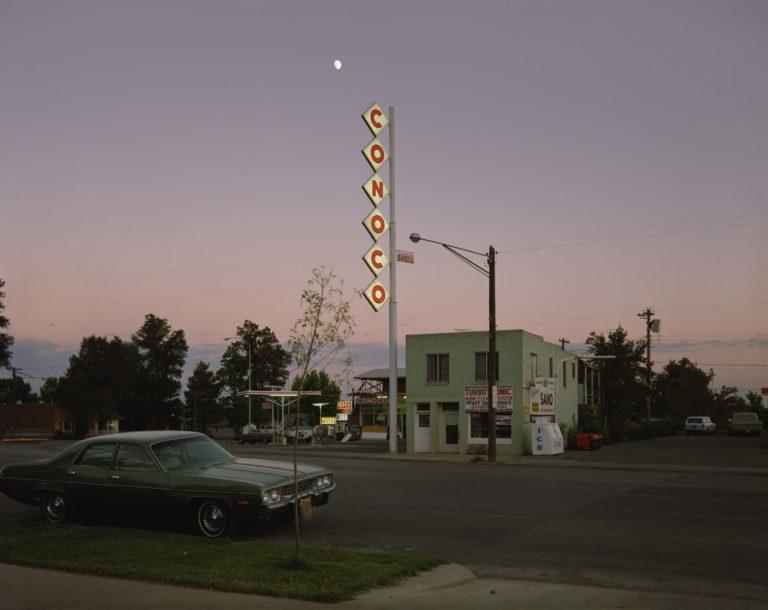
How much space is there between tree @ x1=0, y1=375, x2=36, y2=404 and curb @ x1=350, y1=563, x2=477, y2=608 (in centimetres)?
11985

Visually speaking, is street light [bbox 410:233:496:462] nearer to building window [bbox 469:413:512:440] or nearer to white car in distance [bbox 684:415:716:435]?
building window [bbox 469:413:512:440]

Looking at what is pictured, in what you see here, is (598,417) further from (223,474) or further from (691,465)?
(223,474)

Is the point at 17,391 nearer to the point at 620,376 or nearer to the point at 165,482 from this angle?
the point at 620,376

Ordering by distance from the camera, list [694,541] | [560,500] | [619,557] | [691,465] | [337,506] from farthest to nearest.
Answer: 1. [691,465]
2. [560,500]
3. [337,506]
4. [694,541]
5. [619,557]

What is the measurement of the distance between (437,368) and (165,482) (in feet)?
94.5

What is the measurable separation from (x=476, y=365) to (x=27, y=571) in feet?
102

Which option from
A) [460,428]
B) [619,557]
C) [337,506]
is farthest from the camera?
[460,428]

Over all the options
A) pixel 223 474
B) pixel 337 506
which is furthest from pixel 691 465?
pixel 223 474

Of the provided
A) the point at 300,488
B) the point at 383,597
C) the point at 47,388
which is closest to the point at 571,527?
the point at 300,488

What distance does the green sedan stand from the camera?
1085cm

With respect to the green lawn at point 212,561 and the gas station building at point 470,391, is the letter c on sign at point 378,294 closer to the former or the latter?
the gas station building at point 470,391

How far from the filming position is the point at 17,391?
→ 450ft

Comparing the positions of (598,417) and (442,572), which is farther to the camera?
(598,417)

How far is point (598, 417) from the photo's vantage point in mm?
53875
